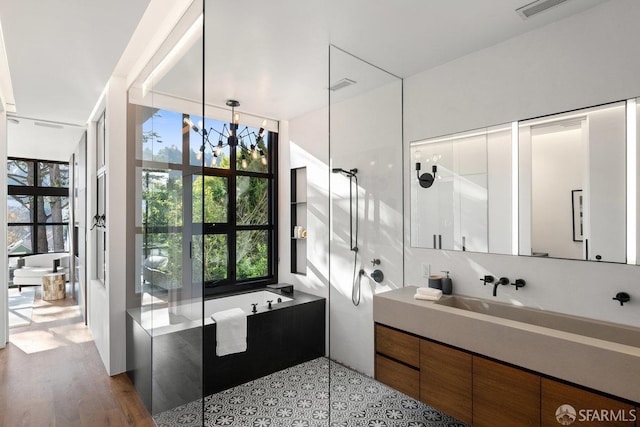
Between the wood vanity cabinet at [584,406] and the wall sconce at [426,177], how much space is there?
5.36 feet

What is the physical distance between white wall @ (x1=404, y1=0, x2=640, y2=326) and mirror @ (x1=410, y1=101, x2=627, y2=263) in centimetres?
8

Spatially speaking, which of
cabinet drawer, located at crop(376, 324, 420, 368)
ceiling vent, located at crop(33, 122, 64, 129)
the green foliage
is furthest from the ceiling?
cabinet drawer, located at crop(376, 324, 420, 368)

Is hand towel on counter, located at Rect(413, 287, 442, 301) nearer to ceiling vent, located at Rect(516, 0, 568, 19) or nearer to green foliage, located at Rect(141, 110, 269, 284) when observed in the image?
green foliage, located at Rect(141, 110, 269, 284)

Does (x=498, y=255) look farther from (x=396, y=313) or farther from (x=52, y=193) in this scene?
(x=52, y=193)

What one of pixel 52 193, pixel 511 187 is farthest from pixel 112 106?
pixel 52 193

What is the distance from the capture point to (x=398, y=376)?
239cm

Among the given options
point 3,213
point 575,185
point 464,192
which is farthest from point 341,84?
point 3,213

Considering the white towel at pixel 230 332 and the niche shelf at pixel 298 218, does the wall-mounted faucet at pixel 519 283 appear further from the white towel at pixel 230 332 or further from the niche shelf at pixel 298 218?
the niche shelf at pixel 298 218

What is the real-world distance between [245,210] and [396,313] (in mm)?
2590

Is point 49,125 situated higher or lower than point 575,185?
higher

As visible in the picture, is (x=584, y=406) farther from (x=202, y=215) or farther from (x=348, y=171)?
(x=202, y=215)

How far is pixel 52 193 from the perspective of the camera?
24.9ft

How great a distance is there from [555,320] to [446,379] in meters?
0.80

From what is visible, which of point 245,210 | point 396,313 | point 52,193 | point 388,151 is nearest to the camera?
point 396,313
